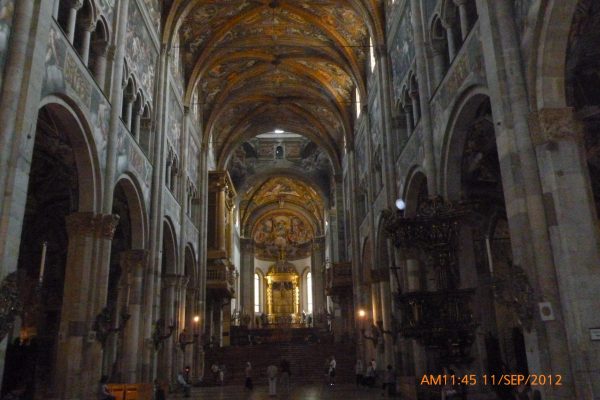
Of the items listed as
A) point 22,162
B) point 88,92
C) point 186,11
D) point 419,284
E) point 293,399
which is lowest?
point 293,399

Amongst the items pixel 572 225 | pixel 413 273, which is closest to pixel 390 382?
pixel 413 273

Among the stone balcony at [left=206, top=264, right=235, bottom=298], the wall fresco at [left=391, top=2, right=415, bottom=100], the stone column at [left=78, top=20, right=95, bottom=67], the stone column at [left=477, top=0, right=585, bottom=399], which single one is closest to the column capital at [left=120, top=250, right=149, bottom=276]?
the stone column at [left=78, top=20, right=95, bottom=67]

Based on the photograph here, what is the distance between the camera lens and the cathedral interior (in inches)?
334

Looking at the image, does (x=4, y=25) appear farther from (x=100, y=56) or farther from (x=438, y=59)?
(x=438, y=59)

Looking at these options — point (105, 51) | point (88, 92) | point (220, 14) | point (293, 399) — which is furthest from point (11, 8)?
point (220, 14)

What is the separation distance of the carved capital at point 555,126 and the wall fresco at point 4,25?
28.6ft

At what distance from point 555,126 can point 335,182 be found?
29071 millimetres

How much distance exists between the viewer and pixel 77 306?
12.4 meters

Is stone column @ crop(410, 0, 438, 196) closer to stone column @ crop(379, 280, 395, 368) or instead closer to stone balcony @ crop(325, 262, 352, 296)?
stone column @ crop(379, 280, 395, 368)

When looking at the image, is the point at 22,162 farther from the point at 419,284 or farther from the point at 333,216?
the point at 333,216

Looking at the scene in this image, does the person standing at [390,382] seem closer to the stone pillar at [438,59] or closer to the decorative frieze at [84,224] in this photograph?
the stone pillar at [438,59]

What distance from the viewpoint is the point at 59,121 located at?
12.2 meters

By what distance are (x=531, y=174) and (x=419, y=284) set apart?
7.98 m

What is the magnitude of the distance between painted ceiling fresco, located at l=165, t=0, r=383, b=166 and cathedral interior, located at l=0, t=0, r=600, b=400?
5.2 inches
